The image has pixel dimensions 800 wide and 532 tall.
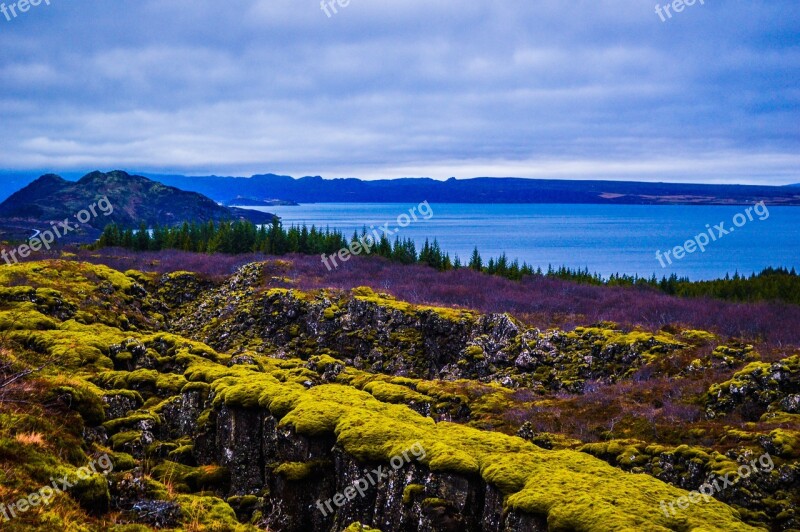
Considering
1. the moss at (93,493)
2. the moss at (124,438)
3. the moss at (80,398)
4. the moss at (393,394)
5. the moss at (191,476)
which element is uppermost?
the moss at (80,398)

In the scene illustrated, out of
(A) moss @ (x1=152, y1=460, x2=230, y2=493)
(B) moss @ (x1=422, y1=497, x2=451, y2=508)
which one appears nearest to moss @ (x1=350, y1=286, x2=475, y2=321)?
(A) moss @ (x1=152, y1=460, x2=230, y2=493)

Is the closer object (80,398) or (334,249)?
(80,398)

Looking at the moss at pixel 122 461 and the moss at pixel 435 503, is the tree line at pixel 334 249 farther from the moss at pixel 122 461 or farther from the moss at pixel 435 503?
the moss at pixel 435 503

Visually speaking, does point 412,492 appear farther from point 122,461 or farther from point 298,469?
point 122,461

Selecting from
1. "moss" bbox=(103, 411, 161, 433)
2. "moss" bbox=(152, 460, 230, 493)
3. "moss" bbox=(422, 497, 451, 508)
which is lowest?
"moss" bbox=(152, 460, 230, 493)

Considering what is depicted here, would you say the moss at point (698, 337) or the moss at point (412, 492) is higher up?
the moss at point (698, 337)

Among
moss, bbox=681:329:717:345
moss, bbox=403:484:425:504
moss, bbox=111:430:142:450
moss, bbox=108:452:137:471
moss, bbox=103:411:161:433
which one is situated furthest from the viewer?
moss, bbox=681:329:717:345

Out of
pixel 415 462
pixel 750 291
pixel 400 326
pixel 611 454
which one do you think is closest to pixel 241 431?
pixel 415 462

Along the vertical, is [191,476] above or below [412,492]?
below

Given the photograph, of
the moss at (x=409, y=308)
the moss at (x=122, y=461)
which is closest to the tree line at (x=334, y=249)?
the moss at (x=409, y=308)

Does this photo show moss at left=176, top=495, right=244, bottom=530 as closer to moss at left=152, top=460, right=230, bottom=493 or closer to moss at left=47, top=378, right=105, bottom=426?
moss at left=152, top=460, right=230, bottom=493

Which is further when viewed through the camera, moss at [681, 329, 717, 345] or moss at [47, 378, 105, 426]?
moss at [681, 329, 717, 345]

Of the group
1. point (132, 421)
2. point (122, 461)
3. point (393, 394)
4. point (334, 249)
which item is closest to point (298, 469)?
point (122, 461)

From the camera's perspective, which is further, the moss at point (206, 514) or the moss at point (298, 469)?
the moss at point (298, 469)
